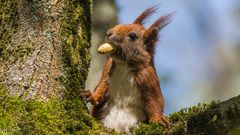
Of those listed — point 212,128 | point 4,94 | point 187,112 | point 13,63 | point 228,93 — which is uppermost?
point 228,93

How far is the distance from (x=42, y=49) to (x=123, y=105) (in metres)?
1.06

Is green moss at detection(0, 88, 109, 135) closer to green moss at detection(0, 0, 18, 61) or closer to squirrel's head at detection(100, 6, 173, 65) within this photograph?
green moss at detection(0, 0, 18, 61)

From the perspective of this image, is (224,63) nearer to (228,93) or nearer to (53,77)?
(228,93)

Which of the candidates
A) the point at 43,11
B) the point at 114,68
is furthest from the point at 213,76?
the point at 43,11

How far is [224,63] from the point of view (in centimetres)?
1203

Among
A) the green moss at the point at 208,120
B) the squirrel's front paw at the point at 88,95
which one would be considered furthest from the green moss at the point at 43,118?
the green moss at the point at 208,120

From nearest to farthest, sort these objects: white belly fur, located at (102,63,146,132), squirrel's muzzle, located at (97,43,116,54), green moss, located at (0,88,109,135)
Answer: green moss, located at (0,88,109,135), squirrel's muzzle, located at (97,43,116,54), white belly fur, located at (102,63,146,132)

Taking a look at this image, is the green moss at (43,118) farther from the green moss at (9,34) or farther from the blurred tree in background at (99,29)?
the blurred tree in background at (99,29)

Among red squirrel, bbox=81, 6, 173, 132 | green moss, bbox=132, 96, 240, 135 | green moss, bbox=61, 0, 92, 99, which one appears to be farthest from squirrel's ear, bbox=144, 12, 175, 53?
green moss, bbox=132, 96, 240, 135

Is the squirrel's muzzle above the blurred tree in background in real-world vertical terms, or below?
below

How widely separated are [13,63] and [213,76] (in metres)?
9.20

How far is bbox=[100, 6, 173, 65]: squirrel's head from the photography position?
467cm

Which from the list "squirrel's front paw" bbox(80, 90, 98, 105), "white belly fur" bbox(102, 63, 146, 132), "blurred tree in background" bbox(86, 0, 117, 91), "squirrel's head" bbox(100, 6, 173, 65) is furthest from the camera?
"blurred tree in background" bbox(86, 0, 117, 91)

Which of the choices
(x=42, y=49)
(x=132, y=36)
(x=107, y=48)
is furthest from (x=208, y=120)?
(x=132, y=36)
